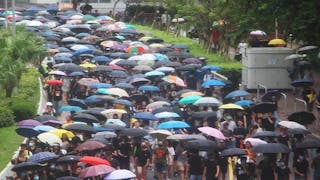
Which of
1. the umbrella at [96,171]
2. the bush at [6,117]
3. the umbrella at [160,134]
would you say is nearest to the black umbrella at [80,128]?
the umbrella at [160,134]

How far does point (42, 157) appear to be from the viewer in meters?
16.9

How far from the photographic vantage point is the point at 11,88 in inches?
1163

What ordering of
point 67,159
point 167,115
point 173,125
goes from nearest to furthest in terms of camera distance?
point 67,159, point 173,125, point 167,115

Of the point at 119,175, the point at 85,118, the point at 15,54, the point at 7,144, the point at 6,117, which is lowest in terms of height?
the point at 7,144

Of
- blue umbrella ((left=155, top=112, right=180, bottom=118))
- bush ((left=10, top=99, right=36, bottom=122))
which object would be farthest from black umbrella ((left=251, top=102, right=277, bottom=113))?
bush ((left=10, top=99, right=36, bottom=122))

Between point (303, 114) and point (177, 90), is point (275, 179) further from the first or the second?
point (177, 90)

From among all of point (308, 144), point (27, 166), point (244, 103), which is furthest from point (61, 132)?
point (244, 103)

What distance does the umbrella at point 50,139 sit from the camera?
1822 cm

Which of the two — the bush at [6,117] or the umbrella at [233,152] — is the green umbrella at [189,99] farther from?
the umbrella at [233,152]

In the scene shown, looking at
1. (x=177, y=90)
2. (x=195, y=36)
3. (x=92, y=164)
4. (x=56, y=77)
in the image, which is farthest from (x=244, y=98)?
(x=195, y=36)

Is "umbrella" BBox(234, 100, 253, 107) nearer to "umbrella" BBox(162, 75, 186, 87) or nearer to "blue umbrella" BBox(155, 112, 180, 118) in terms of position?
"blue umbrella" BBox(155, 112, 180, 118)

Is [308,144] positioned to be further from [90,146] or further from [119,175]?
[90,146]

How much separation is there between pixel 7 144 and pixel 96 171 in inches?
294

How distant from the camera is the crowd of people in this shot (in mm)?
17422
